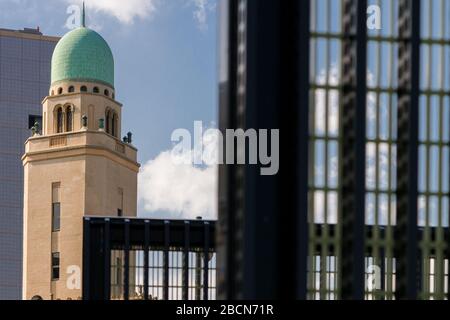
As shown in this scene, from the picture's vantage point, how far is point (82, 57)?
148 m

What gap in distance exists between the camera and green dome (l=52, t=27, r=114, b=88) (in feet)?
484

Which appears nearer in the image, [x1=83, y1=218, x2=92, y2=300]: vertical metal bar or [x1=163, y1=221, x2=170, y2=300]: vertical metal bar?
[x1=83, y1=218, x2=92, y2=300]: vertical metal bar

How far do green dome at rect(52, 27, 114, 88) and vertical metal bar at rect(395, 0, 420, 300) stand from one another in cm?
10060

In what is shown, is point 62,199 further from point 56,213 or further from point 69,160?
point 69,160

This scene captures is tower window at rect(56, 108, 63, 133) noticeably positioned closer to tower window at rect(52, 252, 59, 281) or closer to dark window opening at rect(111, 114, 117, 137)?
dark window opening at rect(111, 114, 117, 137)

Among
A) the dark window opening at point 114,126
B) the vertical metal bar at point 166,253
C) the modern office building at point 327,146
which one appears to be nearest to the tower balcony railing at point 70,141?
the dark window opening at point 114,126

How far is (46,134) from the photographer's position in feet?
496

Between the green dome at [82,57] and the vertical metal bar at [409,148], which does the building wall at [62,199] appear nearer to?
the green dome at [82,57]

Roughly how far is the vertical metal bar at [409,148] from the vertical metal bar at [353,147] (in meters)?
1.66

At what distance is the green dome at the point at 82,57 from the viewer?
14750cm

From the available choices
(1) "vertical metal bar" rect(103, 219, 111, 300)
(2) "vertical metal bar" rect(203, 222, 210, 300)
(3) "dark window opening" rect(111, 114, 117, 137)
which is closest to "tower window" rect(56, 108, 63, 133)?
(3) "dark window opening" rect(111, 114, 117, 137)

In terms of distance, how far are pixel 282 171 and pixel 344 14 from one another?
6174mm

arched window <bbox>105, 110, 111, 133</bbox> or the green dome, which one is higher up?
the green dome
